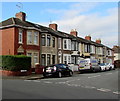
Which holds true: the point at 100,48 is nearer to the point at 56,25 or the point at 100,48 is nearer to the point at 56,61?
the point at 56,25

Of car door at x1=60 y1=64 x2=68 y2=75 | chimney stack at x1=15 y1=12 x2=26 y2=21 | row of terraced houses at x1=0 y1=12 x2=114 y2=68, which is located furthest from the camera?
chimney stack at x1=15 y1=12 x2=26 y2=21

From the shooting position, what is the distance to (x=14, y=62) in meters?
20.6

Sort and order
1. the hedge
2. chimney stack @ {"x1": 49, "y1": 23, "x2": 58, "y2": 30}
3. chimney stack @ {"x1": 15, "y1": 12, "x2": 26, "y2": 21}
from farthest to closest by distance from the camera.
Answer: chimney stack @ {"x1": 49, "y1": 23, "x2": 58, "y2": 30} → chimney stack @ {"x1": 15, "y1": 12, "x2": 26, "y2": 21} → the hedge

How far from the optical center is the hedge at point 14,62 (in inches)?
811

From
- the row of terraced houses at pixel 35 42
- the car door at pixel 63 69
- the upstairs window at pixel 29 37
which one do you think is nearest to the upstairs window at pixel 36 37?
the row of terraced houses at pixel 35 42

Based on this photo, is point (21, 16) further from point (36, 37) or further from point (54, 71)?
point (54, 71)

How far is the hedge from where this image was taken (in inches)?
811

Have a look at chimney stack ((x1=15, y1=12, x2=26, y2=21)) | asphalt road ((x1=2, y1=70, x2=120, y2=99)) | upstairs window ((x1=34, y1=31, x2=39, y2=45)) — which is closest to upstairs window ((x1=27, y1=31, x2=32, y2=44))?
upstairs window ((x1=34, y1=31, x2=39, y2=45))

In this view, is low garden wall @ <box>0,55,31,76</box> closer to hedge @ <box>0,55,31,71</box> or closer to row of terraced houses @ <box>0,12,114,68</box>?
hedge @ <box>0,55,31,71</box>

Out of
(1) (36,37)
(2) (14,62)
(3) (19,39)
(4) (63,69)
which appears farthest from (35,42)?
(4) (63,69)

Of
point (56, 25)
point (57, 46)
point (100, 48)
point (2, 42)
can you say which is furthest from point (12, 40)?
point (100, 48)

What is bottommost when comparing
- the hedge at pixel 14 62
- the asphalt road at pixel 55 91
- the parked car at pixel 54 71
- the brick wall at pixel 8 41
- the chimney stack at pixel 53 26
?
the asphalt road at pixel 55 91

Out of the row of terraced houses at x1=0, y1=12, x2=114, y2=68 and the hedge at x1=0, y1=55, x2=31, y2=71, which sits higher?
the row of terraced houses at x1=0, y1=12, x2=114, y2=68

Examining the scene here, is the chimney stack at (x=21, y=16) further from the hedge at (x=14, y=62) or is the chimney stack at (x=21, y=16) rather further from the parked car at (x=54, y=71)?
the parked car at (x=54, y=71)
